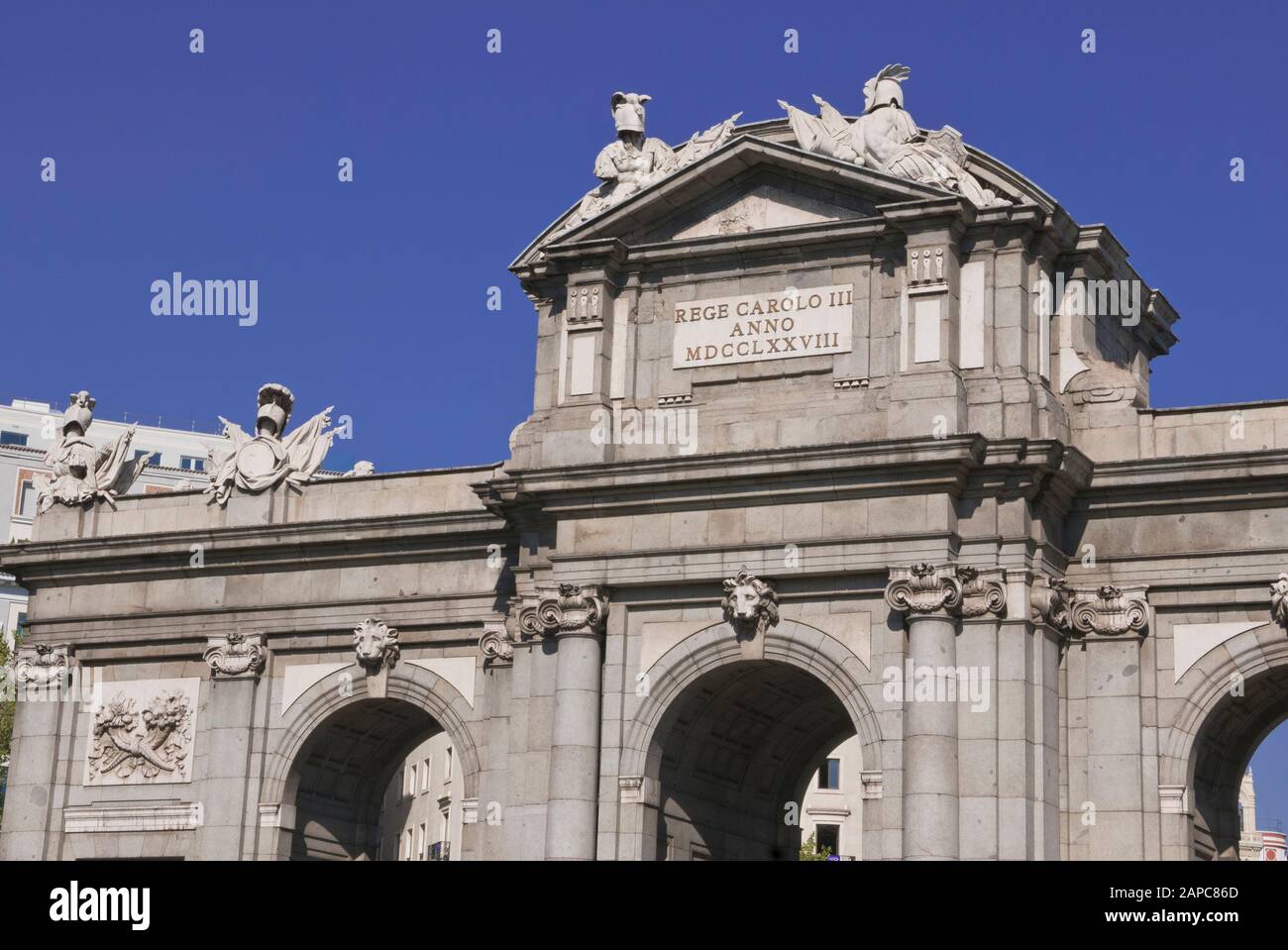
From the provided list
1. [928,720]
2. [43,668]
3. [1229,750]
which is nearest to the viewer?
[928,720]

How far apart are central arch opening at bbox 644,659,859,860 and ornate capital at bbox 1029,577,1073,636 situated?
11.8 ft

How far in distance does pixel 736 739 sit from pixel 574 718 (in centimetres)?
392

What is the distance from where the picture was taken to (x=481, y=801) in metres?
38.2

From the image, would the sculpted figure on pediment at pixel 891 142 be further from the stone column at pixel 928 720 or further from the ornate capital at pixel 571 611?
the ornate capital at pixel 571 611

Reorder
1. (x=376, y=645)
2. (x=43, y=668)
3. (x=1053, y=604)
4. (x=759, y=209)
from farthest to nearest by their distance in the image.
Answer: (x=43, y=668)
(x=376, y=645)
(x=759, y=209)
(x=1053, y=604)

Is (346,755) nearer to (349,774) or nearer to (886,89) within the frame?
(349,774)

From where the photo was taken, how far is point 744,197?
122 ft

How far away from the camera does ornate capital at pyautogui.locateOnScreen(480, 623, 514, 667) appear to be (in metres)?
38.3

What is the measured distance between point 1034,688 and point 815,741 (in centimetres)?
716

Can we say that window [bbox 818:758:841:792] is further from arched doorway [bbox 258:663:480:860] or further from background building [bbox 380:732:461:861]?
arched doorway [bbox 258:663:480:860]

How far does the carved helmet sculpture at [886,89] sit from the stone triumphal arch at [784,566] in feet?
0.23

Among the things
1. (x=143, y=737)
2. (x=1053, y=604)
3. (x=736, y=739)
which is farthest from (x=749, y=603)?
(x=143, y=737)

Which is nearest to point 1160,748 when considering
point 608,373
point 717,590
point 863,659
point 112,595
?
point 863,659
